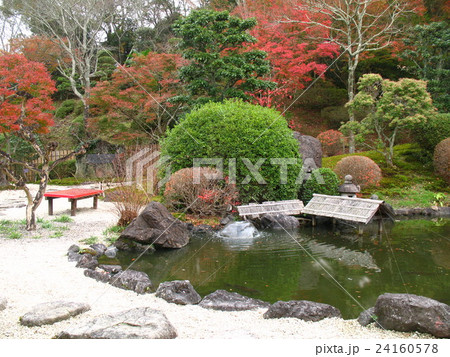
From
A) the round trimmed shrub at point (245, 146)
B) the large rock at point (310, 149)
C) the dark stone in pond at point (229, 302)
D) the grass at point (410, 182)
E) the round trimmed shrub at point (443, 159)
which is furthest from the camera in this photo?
the large rock at point (310, 149)

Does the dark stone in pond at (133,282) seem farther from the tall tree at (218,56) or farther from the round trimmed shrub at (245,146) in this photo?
the tall tree at (218,56)

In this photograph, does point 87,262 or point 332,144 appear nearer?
point 87,262

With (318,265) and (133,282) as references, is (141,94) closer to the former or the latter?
(318,265)

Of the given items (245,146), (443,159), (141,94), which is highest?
(141,94)

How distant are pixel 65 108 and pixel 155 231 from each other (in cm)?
1983

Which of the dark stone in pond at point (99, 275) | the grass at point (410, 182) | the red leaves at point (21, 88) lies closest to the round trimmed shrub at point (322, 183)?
the grass at point (410, 182)

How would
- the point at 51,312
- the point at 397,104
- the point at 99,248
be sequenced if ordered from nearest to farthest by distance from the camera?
the point at 51,312 → the point at 99,248 → the point at 397,104

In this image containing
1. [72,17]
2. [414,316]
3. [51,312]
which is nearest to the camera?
[414,316]

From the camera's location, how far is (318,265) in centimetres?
575

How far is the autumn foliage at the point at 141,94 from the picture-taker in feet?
50.8

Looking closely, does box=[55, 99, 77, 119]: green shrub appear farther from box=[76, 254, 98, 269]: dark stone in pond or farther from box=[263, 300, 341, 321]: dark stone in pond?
box=[263, 300, 341, 321]: dark stone in pond

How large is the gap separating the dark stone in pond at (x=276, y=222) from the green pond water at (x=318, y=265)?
0.46 m

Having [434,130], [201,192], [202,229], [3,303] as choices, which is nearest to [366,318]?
[3,303]

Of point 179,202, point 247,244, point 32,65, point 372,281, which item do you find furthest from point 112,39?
point 372,281
